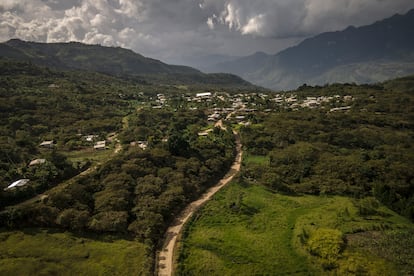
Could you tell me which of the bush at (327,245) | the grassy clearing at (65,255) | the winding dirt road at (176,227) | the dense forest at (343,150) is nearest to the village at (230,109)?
the dense forest at (343,150)

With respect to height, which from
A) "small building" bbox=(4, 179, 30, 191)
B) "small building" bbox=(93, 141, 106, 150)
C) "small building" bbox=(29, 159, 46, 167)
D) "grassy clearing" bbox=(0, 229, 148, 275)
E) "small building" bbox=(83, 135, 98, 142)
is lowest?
"grassy clearing" bbox=(0, 229, 148, 275)

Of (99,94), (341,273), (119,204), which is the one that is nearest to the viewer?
(341,273)

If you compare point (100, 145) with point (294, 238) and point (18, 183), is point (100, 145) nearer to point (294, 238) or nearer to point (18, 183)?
point (18, 183)

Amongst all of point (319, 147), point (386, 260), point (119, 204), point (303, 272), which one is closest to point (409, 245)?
point (386, 260)

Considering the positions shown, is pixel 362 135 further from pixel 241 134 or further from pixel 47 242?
pixel 47 242

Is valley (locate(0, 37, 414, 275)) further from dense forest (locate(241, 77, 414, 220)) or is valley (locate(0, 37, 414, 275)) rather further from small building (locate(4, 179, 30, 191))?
small building (locate(4, 179, 30, 191))

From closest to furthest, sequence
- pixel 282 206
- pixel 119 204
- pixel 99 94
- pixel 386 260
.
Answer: pixel 386 260, pixel 119 204, pixel 282 206, pixel 99 94

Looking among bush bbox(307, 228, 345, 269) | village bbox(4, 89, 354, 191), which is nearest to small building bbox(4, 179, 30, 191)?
village bbox(4, 89, 354, 191)
